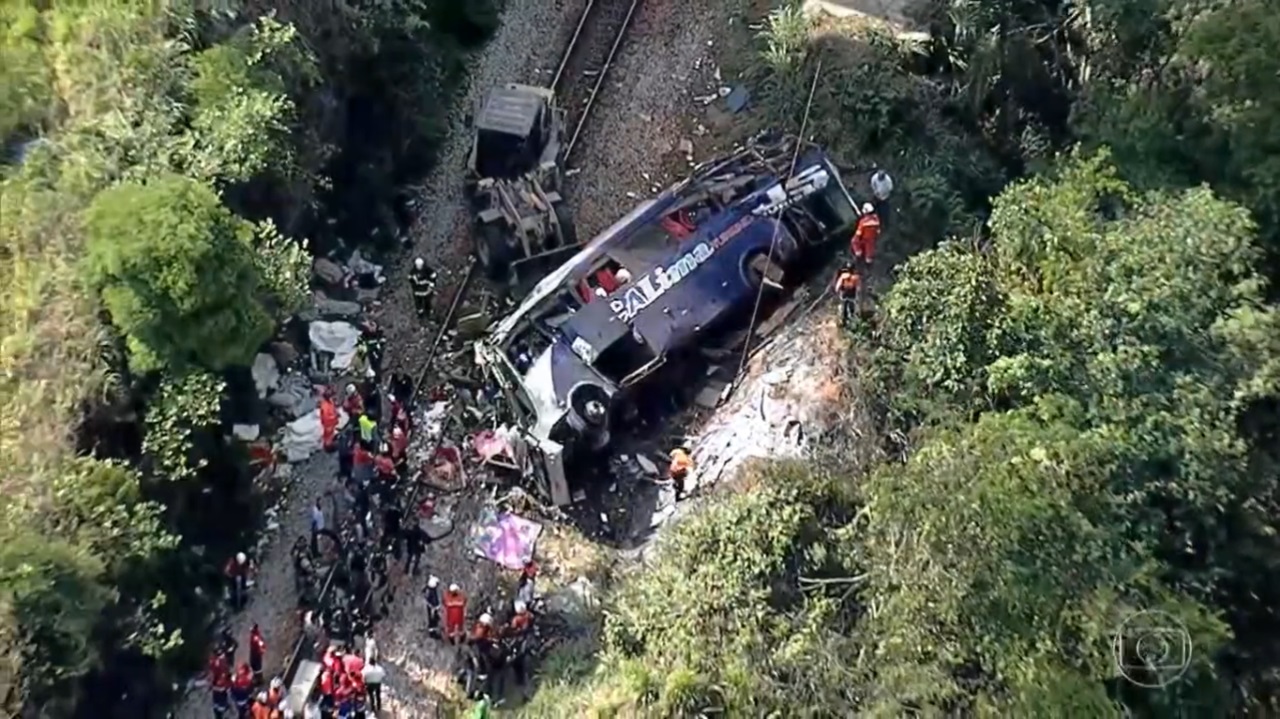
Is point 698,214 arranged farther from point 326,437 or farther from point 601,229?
point 326,437

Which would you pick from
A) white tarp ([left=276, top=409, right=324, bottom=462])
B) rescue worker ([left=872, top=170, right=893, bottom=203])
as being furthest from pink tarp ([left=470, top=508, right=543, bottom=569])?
rescue worker ([left=872, top=170, right=893, bottom=203])

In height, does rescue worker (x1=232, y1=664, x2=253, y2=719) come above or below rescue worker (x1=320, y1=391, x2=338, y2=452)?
below

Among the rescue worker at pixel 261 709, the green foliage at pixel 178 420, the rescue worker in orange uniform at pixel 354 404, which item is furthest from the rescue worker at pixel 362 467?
the rescue worker at pixel 261 709

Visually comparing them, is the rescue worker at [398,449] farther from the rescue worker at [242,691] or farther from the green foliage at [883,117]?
the green foliage at [883,117]

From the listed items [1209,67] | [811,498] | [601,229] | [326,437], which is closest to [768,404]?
[811,498]

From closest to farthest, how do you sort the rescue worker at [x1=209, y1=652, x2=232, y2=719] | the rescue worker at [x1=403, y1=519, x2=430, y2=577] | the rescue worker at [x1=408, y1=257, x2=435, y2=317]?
the rescue worker at [x1=209, y1=652, x2=232, y2=719]
the rescue worker at [x1=403, y1=519, x2=430, y2=577]
the rescue worker at [x1=408, y1=257, x2=435, y2=317]

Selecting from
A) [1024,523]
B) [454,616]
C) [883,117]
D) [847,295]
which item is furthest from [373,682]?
[883,117]

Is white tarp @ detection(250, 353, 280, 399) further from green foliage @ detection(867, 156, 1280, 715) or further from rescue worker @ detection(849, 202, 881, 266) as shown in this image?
rescue worker @ detection(849, 202, 881, 266)
